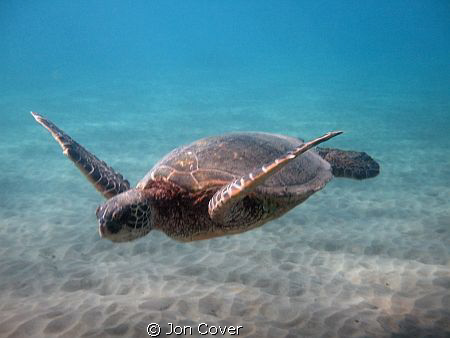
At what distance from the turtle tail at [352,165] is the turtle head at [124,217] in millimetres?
2482

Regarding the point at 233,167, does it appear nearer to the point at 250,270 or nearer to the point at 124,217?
the point at 124,217

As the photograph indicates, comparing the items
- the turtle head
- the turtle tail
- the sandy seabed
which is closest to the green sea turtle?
the turtle head

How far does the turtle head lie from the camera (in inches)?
110

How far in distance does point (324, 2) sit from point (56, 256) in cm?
15060

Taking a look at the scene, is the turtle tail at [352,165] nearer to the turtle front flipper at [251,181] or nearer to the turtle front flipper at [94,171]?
the turtle front flipper at [251,181]

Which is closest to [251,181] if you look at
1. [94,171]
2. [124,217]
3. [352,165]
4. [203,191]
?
[203,191]

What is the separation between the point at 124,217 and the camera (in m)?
2.88

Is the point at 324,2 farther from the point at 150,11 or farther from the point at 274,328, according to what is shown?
the point at 274,328

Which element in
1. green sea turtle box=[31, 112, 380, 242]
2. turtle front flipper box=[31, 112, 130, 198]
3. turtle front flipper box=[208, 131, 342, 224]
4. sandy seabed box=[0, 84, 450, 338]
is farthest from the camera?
turtle front flipper box=[31, 112, 130, 198]

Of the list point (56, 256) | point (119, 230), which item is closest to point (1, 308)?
point (56, 256)

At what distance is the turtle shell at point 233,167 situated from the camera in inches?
Answer: 130

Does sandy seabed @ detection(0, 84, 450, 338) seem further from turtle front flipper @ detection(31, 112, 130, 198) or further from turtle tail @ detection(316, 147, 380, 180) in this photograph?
turtle tail @ detection(316, 147, 380, 180)

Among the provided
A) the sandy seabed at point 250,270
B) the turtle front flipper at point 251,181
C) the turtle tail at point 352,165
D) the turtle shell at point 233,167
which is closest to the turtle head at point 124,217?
the turtle shell at point 233,167

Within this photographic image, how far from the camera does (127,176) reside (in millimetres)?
9570
